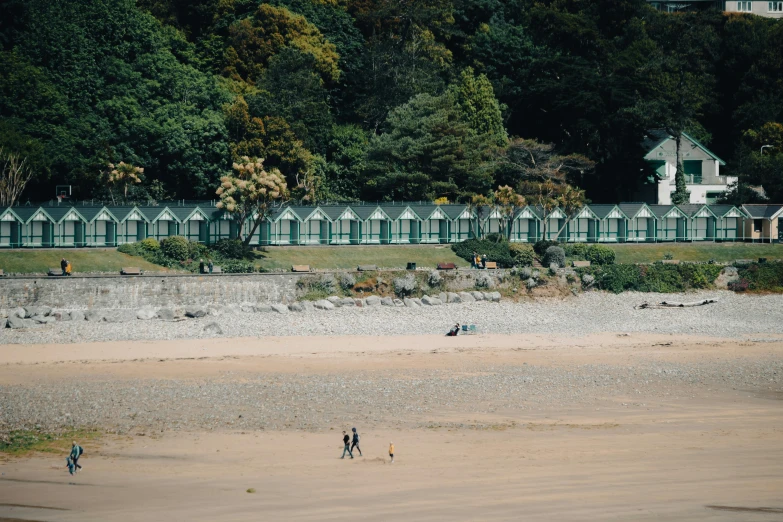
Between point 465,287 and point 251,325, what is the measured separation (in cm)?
1556

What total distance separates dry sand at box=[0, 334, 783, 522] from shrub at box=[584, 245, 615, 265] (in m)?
28.1

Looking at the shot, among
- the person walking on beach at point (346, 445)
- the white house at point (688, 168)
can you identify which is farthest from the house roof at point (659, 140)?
the person walking on beach at point (346, 445)

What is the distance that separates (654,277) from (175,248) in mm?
29631

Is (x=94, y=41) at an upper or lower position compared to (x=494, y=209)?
upper

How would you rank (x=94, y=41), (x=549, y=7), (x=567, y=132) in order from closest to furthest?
1. (x=94, y=41)
2. (x=567, y=132)
3. (x=549, y=7)

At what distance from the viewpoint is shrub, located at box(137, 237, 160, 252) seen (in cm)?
6550

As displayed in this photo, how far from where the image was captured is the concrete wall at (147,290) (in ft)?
179

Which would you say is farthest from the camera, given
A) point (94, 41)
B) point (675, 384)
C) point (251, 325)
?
point (94, 41)

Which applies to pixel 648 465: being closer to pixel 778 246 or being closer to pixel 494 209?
pixel 494 209

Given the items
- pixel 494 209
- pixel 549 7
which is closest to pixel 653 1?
pixel 549 7

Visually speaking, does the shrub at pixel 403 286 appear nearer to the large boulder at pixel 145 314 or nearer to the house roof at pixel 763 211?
the large boulder at pixel 145 314

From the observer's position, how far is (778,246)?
8038 cm

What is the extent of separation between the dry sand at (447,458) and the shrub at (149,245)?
2207 cm

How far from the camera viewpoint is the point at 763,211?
83.1 meters
